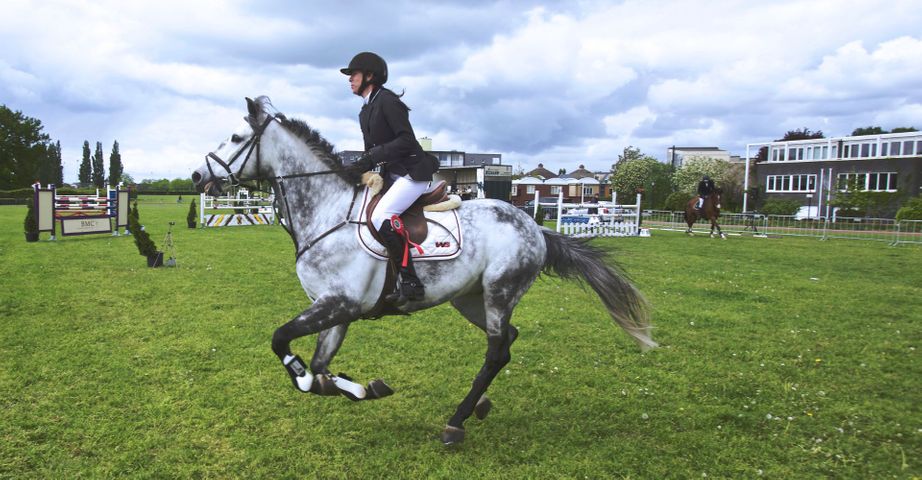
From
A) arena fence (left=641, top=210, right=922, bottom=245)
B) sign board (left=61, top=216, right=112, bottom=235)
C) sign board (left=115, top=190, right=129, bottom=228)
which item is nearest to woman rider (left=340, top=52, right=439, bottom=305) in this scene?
sign board (left=61, top=216, right=112, bottom=235)

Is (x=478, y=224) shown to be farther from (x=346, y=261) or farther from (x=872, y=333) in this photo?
(x=872, y=333)

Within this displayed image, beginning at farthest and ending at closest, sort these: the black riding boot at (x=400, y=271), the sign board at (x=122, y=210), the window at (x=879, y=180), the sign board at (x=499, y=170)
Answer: the sign board at (x=499, y=170)
the window at (x=879, y=180)
the sign board at (x=122, y=210)
the black riding boot at (x=400, y=271)

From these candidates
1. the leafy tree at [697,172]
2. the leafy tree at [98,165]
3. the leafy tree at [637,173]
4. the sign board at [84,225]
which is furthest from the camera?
the leafy tree at [98,165]

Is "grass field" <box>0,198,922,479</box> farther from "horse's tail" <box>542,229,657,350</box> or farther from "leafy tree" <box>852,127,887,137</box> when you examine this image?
"leafy tree" <box>852,127,887,137</box>

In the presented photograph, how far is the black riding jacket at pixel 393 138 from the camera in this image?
15.4ft

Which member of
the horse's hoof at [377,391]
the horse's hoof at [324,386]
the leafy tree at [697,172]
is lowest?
the horse's hoof at [377,391]

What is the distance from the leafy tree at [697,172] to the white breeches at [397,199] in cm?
6857

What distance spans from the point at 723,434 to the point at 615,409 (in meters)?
0.99

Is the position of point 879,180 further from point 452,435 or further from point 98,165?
point 98,165

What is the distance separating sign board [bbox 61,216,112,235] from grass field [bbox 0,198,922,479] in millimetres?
10427

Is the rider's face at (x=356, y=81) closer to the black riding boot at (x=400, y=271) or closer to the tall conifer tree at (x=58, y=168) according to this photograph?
the black riding boot at (x=400, y=271)

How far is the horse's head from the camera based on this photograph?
4918mm

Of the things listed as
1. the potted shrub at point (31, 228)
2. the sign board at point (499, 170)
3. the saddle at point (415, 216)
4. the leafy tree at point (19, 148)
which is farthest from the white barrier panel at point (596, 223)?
the leafy tree at point (19, 148)

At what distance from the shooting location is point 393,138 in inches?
191
